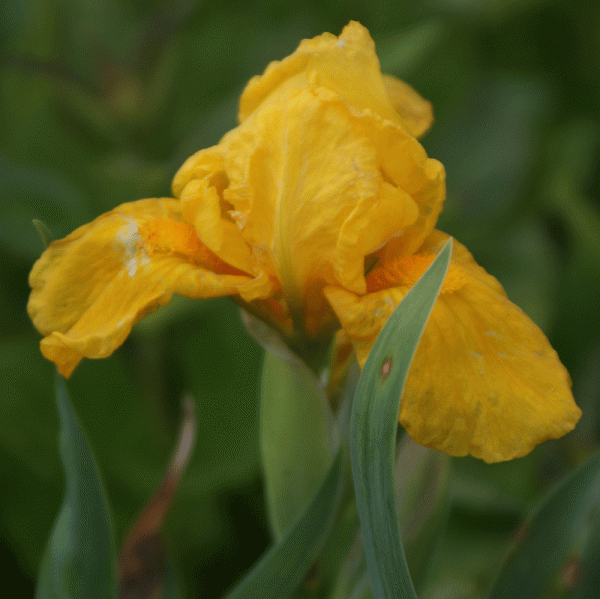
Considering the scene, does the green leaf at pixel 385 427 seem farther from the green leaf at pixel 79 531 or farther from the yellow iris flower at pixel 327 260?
the green leaf at pixel 79 531

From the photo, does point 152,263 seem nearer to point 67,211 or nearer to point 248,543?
point 67,211

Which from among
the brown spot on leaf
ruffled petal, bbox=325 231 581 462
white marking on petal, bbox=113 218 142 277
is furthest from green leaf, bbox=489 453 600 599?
white marking on petal, bbox=113 218 142 277

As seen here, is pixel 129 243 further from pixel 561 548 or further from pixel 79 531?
pixel 561 548

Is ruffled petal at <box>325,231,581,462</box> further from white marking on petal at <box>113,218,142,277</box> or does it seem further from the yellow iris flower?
white marking on petal at <box>113,218,142,277</box>

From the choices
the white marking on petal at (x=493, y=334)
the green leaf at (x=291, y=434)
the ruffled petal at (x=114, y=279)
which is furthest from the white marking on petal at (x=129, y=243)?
the white marking on petal at (x=493, y=334)

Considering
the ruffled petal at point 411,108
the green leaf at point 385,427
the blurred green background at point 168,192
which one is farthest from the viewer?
the blurred green background at point 168,192
